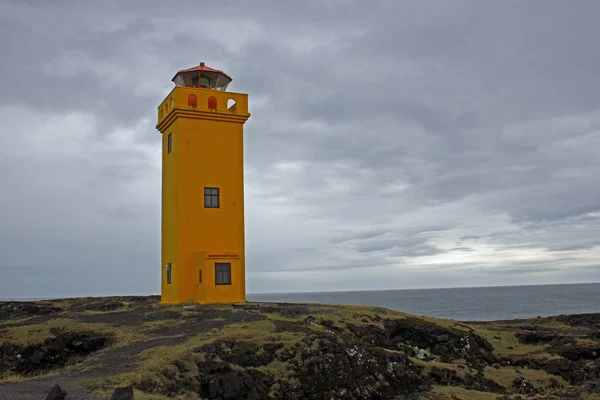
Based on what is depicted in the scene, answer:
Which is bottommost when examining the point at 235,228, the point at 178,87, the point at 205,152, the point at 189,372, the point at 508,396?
the point at 508,396

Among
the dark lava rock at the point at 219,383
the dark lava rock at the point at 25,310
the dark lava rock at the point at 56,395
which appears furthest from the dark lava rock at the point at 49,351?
the dark lava rock at the point at 56,395

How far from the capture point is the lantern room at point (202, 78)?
36.8 m

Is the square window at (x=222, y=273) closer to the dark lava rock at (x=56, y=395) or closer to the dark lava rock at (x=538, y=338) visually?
the dark lava rock at (x=538, y=338)

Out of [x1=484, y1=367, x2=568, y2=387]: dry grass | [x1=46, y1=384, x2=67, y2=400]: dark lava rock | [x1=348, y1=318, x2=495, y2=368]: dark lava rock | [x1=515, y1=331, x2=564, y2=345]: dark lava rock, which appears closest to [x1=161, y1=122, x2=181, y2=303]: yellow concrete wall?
[x1=348, y1=318, x2=495, y2=368]: dark lava rock

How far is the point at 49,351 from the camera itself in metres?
24.8

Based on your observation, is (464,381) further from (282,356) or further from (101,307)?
(101,307)

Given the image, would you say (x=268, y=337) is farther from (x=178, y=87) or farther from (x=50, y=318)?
(x=178, y=87)

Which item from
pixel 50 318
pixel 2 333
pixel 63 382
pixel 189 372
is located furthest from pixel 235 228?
pixel 63 382

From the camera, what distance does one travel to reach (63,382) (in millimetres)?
17828

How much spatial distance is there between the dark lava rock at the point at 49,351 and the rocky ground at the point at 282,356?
0.04m

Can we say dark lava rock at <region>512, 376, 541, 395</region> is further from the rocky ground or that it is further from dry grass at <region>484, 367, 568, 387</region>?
dry grass at <region>484, 367, 568, 387</region>

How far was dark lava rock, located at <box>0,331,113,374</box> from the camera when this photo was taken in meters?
23.6

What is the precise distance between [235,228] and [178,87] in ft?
31.3

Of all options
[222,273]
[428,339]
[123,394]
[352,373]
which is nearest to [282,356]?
[352,373]
